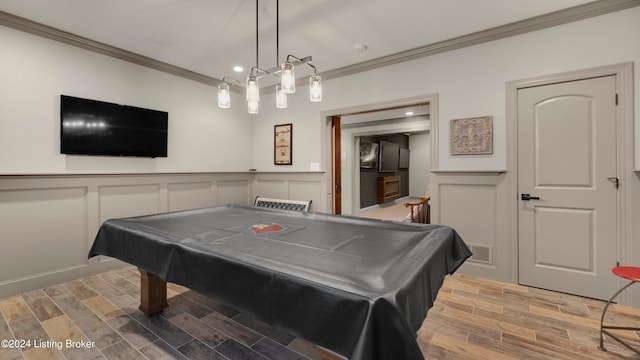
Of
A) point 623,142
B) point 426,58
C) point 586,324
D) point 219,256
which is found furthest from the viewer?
point 426,58

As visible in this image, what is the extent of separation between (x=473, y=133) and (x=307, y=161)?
2.33 metres

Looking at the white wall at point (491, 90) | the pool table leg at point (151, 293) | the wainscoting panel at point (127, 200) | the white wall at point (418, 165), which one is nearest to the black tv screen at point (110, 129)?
the wainscoting panel at point (127, 200)

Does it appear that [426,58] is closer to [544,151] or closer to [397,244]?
[544,151]

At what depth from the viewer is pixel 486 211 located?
9.87 ft

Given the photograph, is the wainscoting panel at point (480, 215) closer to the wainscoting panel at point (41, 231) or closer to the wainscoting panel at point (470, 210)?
the wainscoting panel at point (470, 210)

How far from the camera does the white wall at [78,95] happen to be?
2.62 metres

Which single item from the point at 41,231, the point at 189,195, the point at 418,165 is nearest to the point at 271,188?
the point at 189,195

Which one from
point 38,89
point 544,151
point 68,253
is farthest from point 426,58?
point 68,253

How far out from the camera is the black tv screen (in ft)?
9.55

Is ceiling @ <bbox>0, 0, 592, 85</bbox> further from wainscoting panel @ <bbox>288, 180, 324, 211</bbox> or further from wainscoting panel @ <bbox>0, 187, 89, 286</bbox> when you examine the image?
wainscoting panel @ <bbox>288, 180, 324, 211</bbox>

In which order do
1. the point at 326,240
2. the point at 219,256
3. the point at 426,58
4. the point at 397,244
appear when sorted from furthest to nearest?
1. the point at 426,58
2. the point at 326,240
3. the point at 397,244
4. the point at 219,256

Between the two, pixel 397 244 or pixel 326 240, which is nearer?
pixel 397 244

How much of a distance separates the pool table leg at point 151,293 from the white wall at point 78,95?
1732 millimetres

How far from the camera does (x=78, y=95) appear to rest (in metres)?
3.01
